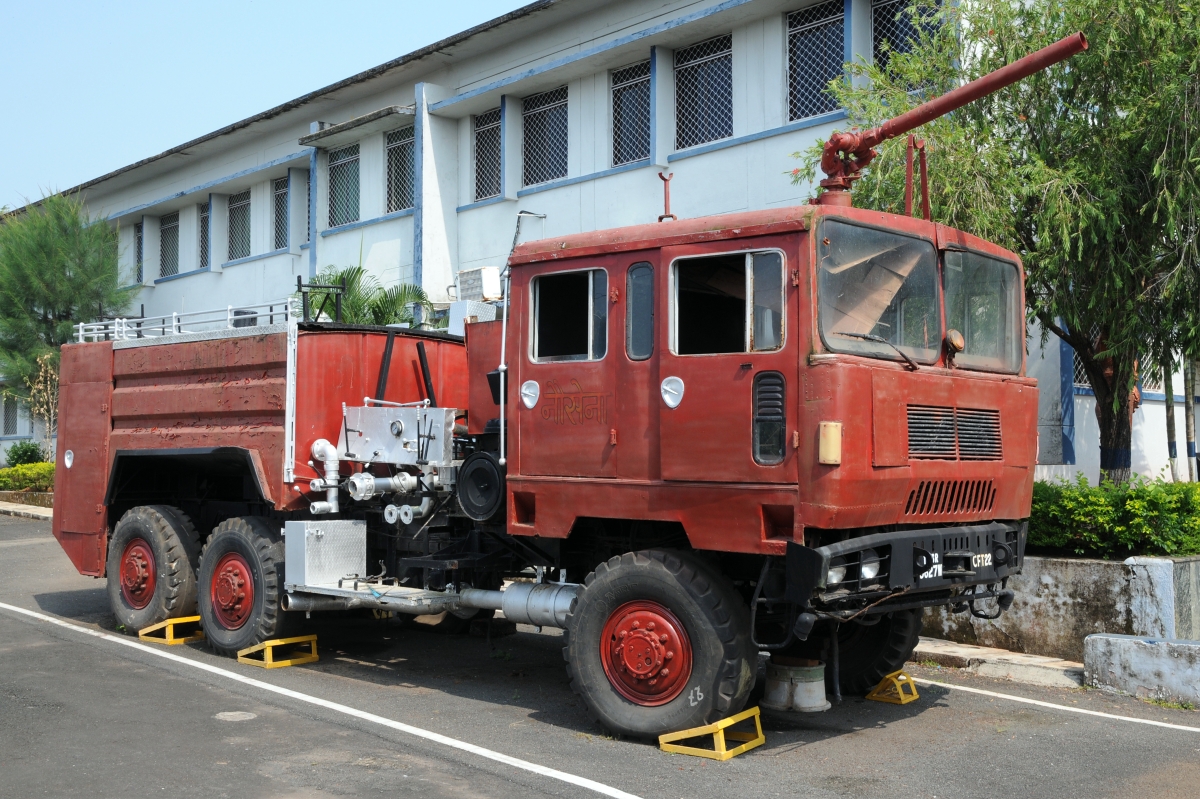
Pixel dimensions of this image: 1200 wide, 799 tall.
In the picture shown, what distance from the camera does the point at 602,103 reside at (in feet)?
60.2

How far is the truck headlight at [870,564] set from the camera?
6598 mm

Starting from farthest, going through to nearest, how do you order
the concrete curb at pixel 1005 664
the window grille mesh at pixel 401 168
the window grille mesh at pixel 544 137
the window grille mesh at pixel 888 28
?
the window grille mesh at pixel 401 168 < the window grille mesh at pixel 544 137 < the window grille mesh at pixel 888 28 < the concrete curb at pixel 1005 664

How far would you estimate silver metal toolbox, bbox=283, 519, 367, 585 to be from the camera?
9.04 metres

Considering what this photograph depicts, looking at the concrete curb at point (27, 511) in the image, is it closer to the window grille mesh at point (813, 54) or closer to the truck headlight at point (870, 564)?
the window grille mesh at point (813, 54)

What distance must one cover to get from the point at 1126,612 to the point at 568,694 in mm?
4343

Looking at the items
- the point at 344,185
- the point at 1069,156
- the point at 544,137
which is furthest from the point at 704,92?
the point at 344,185

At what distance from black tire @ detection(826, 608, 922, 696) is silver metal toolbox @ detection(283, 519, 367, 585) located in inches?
147

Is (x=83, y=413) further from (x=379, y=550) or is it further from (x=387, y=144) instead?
(x=387, y=144)

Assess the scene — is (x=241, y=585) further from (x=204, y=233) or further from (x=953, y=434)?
(x=204, y=233)

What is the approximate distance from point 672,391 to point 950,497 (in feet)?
5.81

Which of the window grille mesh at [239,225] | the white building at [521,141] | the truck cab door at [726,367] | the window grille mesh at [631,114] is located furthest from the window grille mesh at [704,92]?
the window grille mesh at [239,225]

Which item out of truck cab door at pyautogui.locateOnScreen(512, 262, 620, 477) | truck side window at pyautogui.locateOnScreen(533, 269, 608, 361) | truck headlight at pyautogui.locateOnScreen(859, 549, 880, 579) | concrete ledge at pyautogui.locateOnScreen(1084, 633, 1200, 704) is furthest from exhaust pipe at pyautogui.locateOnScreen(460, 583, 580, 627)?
concrete ledge at pyautogui.locateOnScreen(1084, 633, 1200, 704)

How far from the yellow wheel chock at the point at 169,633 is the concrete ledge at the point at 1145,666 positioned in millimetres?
7275

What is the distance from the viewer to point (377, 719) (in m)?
7.48
